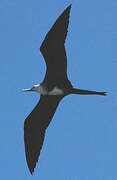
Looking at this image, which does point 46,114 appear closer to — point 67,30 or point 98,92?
point 98,92

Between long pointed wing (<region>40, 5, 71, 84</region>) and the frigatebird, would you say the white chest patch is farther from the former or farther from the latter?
long pointed wing (<region>40, 5, 71, 84</region>)

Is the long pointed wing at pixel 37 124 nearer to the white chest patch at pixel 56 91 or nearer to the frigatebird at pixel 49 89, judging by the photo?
the frigatebird at pixel 49 89

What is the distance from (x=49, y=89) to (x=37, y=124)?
126cm

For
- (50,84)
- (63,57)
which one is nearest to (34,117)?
(50,84)

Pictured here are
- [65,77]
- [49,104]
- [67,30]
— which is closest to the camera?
[67,30]

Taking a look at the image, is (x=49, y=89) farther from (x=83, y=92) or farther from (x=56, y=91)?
(x=83, y=92)

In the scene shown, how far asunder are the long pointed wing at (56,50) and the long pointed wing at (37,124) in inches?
34.8

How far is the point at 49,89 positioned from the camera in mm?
12484

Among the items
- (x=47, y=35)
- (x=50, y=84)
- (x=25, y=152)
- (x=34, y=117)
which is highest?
(x=47, y=35)

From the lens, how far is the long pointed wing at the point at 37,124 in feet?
42.8

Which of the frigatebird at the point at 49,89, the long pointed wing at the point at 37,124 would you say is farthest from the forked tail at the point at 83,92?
the long pointed wing at the point at 37,124

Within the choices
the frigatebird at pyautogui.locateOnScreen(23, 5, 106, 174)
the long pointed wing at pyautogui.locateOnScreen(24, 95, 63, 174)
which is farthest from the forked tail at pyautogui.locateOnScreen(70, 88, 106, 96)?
the long pointed wing at pyautogui.locateOnScreen(24, 95, 63, 174)

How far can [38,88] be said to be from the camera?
12.6 metres

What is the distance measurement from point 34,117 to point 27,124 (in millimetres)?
267
